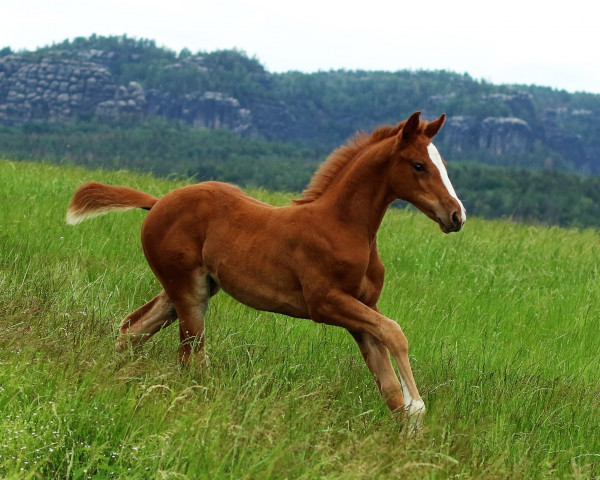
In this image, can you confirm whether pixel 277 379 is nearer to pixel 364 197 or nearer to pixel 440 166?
pixel 364 197

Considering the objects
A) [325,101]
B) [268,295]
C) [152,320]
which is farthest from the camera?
[325,101]

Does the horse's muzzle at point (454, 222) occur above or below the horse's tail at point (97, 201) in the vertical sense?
above

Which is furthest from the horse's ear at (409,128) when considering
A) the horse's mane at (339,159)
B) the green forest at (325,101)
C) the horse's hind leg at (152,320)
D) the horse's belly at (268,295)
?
the green forest at (325,101)

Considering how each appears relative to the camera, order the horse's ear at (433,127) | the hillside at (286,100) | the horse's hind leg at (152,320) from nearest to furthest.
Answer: the horse's ear at (433,127)
the horse's hind leg at (152,320)
the hillside at (286,100)

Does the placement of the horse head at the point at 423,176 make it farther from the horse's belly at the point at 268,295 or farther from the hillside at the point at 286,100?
the hillside at the point at 286,100

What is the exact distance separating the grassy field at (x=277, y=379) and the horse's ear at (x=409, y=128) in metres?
1.54

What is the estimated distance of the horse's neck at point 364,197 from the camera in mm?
4504

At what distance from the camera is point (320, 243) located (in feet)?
14.6

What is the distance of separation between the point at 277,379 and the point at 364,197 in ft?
4.10

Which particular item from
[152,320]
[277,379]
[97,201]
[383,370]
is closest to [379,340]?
[383,370]

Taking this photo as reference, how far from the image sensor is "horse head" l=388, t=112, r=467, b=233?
4223 mm

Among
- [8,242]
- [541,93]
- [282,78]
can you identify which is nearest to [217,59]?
[282,78]

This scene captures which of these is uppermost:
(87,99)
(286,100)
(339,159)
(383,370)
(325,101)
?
(339,159)

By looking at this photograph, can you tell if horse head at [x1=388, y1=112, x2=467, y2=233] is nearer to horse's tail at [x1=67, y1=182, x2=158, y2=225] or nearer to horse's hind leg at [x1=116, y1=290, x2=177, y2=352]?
horse's hind leg at [x1=116, y1=290, x2=177, y2=352]
